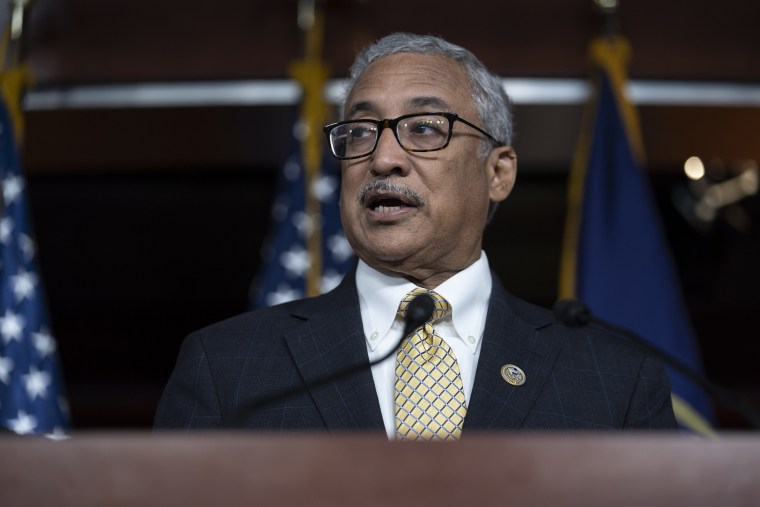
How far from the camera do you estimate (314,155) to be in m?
2.81

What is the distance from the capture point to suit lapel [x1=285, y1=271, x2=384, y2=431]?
1397 mm

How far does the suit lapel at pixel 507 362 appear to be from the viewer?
1.41 meters

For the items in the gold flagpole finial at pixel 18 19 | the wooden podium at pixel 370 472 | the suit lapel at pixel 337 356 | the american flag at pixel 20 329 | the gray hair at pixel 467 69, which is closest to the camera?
the wooden podium at pixel 370 472

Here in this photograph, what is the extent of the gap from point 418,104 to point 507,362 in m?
0.50

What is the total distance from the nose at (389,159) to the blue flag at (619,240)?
1.17 m

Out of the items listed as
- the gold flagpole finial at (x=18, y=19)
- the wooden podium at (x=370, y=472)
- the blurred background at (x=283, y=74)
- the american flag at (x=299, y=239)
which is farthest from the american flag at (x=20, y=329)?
the wooden podium at (x=370, y=472)

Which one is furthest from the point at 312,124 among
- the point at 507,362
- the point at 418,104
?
the point at 507,362

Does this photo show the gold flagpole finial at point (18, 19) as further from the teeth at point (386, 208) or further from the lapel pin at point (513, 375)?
the lapel pin at point (513, 375)

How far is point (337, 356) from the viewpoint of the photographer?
1.50 meters

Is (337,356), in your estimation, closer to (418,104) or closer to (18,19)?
(418,104)

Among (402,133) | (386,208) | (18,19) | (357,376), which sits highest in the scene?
(18,19)

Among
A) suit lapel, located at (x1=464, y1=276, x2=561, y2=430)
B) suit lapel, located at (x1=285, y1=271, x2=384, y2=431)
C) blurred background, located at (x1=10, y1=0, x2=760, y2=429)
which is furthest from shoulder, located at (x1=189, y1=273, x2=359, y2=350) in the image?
blurred background, located at (x1=10, y1=0, x2=760, y2=429)

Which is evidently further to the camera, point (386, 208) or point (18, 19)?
point (18, 19)

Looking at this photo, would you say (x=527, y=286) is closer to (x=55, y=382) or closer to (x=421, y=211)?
(x=55, y=382)
